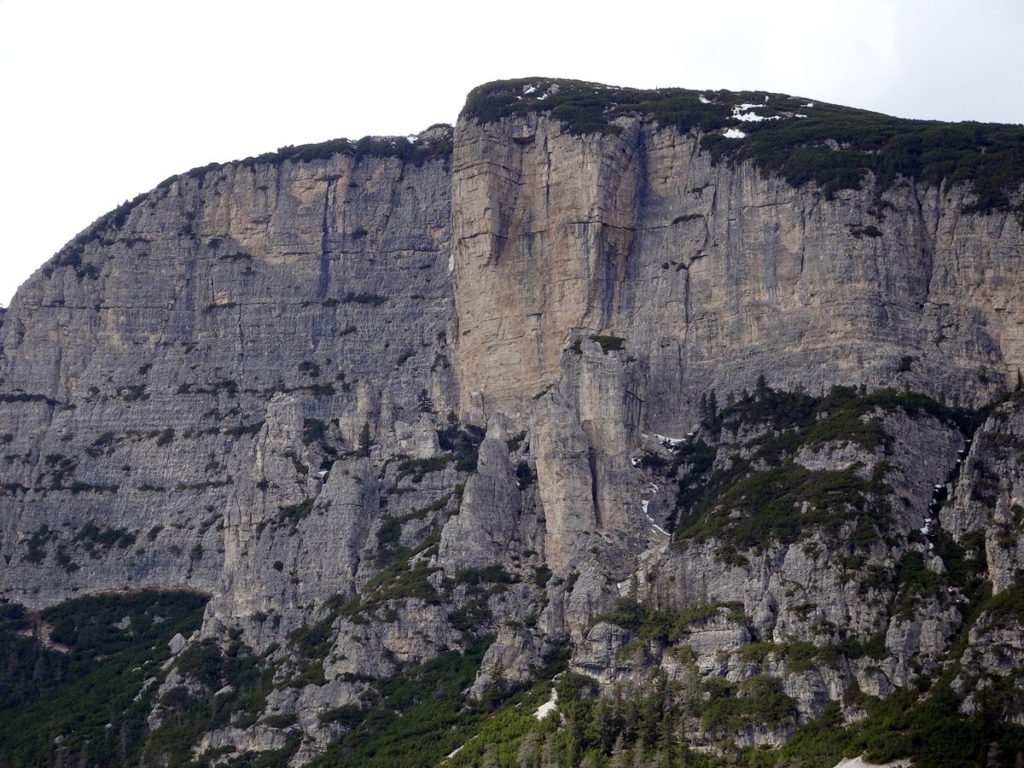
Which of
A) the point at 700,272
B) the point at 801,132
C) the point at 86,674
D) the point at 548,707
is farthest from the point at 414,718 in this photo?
the point at 801,132

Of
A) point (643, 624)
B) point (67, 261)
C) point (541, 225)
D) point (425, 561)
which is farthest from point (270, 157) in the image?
point (643, 624)

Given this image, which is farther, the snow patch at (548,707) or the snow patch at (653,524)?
the snow patch at (653,524)

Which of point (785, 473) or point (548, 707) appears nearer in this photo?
point (548, 707)

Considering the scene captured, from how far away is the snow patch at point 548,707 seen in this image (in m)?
118

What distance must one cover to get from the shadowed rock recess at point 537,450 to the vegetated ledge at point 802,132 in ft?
0.95

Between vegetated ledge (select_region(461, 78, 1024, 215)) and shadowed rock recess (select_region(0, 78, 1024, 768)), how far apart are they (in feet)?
0.95

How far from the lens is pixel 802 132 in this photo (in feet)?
468

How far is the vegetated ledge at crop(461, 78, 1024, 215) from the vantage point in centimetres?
13662

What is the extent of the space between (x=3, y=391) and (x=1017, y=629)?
82.8 m

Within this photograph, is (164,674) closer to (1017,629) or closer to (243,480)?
(243,480)

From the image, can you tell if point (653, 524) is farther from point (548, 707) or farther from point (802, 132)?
point (802, 132)

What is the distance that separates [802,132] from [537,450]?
2721cm

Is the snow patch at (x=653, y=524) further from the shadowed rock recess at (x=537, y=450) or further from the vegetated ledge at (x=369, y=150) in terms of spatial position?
the vegetated ledge at (x=369, y=150)

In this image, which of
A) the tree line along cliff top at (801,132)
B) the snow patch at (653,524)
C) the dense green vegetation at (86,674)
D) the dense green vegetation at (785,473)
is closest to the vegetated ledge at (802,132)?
the tree line along cliff top at (801,132)
